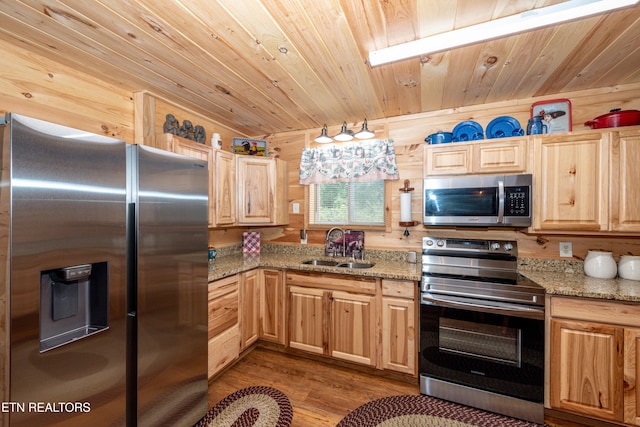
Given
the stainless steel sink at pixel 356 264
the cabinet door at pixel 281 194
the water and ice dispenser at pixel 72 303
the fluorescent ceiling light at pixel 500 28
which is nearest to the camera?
the water and ice dispenser at pixel 72 303

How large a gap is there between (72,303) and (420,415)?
2210 millimetres

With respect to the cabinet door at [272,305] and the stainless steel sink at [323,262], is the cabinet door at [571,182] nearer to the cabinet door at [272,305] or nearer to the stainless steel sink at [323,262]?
the stainless steel sink at [323,262]

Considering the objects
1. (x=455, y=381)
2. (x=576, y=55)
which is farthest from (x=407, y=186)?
(x=455, y=381)

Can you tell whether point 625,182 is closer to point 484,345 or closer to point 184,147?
point 484,345

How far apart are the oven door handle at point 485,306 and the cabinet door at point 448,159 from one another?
107 centimetres

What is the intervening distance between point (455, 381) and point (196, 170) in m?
2.45

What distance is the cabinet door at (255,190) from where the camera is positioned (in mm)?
2865

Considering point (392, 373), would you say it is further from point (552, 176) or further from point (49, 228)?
point (49, 228)

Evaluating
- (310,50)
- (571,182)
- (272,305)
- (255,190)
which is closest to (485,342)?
(571,182)

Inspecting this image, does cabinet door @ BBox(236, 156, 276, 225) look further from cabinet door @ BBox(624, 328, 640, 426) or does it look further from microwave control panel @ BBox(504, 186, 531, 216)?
cabinet door @ BBox(624, 328, 640, 426)

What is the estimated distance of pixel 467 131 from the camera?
2496 millimetres

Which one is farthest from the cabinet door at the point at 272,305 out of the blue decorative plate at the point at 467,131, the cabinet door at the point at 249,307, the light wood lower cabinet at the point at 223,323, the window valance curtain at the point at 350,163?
the blue decorative plate at the point at 467,131

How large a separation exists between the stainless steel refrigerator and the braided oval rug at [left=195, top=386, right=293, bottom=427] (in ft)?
0.50

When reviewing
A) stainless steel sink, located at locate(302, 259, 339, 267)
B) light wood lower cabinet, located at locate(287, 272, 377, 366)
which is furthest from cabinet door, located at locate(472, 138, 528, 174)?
stainless steel sink, located at locate(302, 259, 339, 267)
